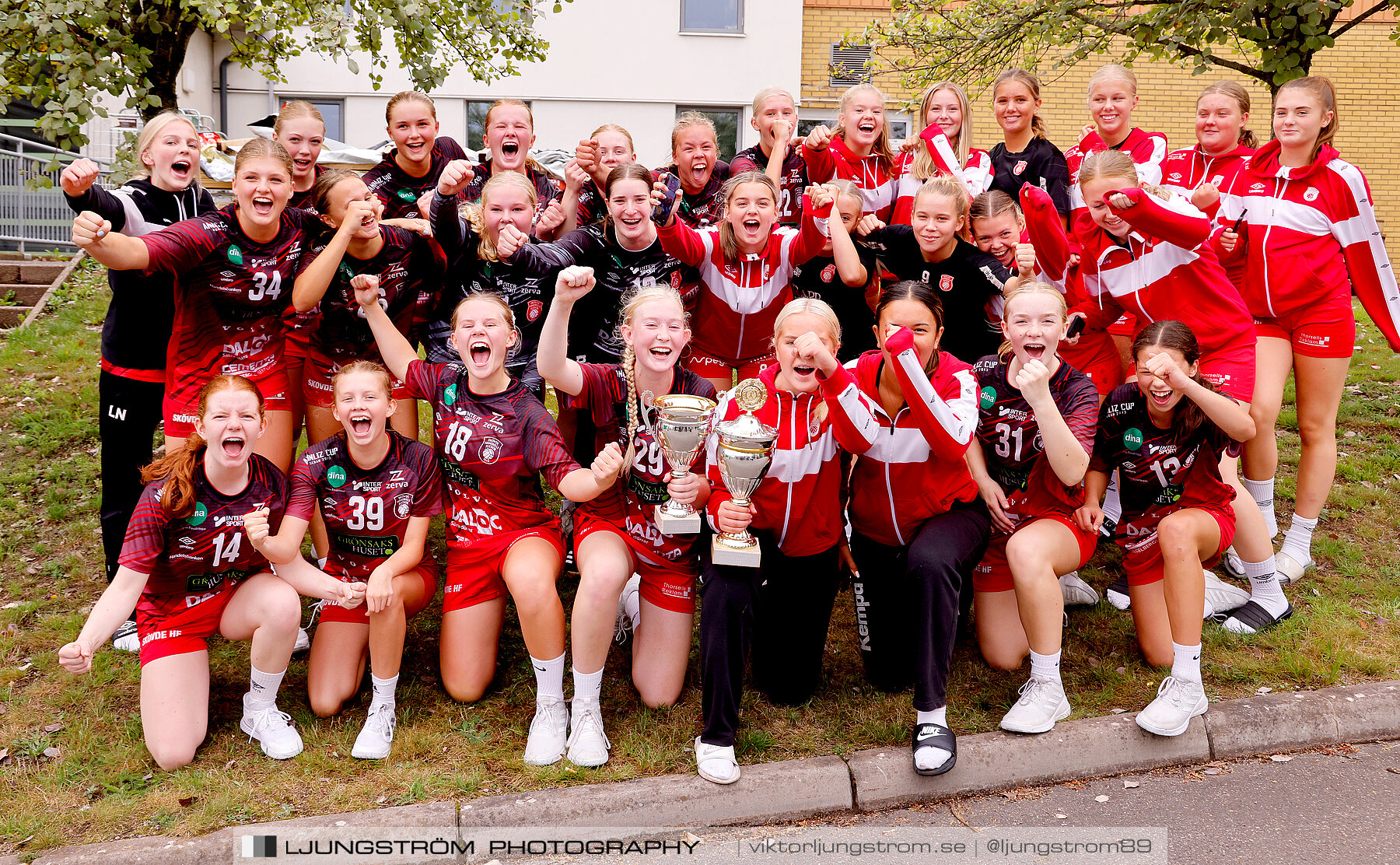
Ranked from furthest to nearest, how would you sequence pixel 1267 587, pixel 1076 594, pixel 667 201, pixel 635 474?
pixel 667 201
pixel 1076 594
pixel 1267 587
pixel 635 474

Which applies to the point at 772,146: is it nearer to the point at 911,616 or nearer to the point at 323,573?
the point at 911,616

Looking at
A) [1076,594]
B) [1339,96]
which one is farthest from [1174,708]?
[1339,96]

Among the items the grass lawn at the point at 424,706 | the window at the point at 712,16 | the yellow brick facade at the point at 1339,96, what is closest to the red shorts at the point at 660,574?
the grass lawn at the point at 424,706

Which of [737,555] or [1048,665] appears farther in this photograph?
[1048,665]

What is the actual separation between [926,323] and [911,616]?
1135 mm

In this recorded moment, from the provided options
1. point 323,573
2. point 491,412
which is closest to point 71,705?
point 323,573

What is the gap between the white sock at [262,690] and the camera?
3.85 meters

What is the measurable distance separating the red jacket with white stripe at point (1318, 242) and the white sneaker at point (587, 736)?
3945 millimetres

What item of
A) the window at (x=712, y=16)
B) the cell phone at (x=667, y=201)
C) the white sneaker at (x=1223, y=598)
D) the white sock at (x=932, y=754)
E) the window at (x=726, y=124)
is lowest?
the white sock at (x=932, y=754)

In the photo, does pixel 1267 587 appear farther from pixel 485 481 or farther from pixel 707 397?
pixel 485 481

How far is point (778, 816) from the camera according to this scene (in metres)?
3.59

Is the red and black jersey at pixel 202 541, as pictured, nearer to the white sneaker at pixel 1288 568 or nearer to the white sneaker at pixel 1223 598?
the white sneaker at pixel 1223 598

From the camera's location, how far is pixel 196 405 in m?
4.45

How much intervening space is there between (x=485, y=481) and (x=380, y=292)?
117 centimetres
